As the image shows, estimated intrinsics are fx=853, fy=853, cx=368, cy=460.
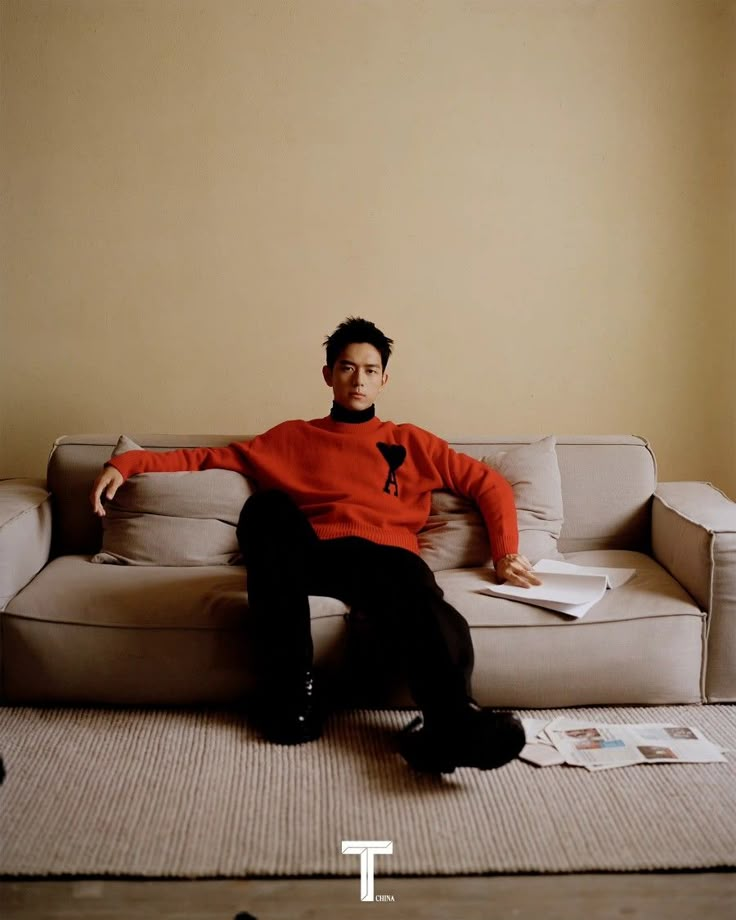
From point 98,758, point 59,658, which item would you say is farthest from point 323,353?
point 98,758

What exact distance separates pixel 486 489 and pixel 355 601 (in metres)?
0.54

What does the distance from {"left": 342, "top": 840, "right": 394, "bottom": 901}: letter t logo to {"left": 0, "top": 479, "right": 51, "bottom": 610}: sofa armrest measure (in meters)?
1.07

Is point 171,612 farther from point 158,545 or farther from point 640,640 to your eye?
point 640,640

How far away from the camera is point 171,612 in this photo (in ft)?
6.67

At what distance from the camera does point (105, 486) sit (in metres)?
2.27

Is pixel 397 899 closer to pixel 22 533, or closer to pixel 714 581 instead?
pixel 714 581

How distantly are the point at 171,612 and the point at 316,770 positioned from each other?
0.52 m

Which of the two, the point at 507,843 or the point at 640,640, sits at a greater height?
the point at 640,640

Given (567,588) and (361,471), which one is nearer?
(567,588)

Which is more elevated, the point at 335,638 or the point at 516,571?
the point at 516,571

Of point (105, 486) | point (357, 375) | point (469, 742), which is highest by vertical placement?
point (357, 375)

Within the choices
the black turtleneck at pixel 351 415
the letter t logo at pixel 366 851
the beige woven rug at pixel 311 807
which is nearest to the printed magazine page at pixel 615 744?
the beige woven rug at pixel 311 807

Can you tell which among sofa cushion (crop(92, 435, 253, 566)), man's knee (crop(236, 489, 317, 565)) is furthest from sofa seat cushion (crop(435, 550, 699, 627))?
sofa cushion (crop(92, 435, 253, 566))

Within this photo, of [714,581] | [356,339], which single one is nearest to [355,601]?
[356,339]
